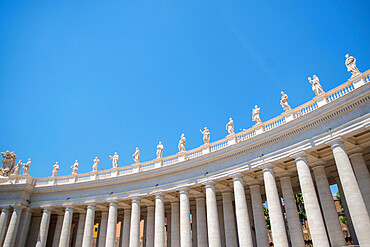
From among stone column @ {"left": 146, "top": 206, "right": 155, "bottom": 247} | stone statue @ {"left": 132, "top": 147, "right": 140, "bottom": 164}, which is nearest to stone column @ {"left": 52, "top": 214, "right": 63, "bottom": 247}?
stone column @ {"left": 146, "top": 206, "right": 155, "bottom": 247}

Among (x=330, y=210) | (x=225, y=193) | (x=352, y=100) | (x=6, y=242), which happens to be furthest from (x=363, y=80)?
(x=6, y=242)

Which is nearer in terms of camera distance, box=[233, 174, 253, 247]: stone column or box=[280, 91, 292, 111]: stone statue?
box=[233, 174, 253, 247]: stone column

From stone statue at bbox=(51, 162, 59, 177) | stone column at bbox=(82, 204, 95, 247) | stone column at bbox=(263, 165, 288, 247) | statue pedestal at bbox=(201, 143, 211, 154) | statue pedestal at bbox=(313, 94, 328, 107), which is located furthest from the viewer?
stone statue at bbox=(51, 162, 59, 177)

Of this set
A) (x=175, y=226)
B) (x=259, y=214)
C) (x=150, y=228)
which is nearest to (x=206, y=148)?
(x=259, y=214)

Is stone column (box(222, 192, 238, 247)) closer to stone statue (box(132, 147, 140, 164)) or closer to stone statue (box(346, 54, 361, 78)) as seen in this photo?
stone statue (box(132, 147, 140, 164))

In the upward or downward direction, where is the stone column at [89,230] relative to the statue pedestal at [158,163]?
downward

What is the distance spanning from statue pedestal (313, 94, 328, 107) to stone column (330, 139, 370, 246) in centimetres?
517

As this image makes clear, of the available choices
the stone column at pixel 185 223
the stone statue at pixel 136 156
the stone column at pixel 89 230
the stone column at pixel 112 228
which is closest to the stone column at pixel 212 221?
the stone column at pixel 185 223

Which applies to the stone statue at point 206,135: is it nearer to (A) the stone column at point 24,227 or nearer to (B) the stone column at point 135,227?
(B) the stone column at point 135,227

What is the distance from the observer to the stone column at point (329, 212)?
103ft

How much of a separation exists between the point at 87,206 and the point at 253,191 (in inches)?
1259

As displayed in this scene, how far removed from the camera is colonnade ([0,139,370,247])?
95.5 ft

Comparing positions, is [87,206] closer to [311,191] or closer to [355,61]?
[311,191]

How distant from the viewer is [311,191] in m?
31.1
